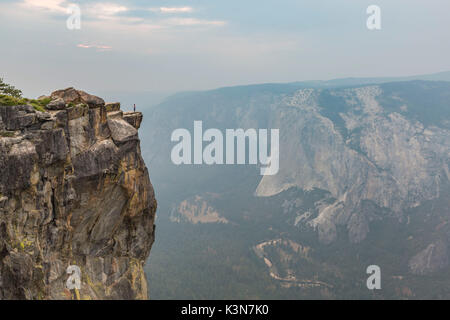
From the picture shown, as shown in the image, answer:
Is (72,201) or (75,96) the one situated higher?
(75,96)

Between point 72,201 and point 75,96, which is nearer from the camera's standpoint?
point 72,201

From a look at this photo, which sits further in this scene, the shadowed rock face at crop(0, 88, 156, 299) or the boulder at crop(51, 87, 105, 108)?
the boulder at crop(51, 87, 105, 108)

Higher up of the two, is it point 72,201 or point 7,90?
point 7,90

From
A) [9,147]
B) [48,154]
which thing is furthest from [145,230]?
[9,147]

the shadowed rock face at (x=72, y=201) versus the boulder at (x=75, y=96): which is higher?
the boulder at (x=75, y=96)

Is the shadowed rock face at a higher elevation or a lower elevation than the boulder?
lower

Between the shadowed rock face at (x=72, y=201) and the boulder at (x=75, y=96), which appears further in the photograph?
the boulder at (x=75, y=96)

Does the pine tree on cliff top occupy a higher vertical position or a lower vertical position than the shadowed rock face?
higher

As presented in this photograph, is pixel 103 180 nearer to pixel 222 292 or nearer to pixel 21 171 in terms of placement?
pixel 21 171
